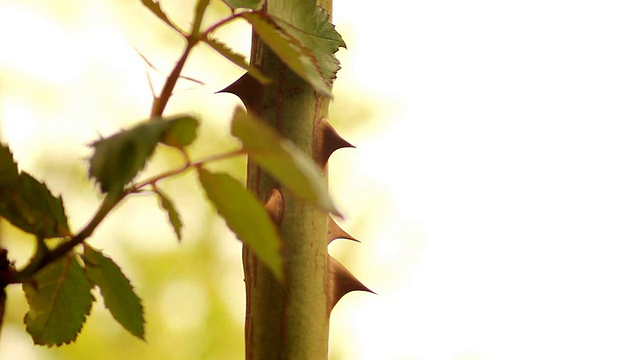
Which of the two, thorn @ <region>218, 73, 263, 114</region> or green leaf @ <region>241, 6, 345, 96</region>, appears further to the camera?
thorn @ <region>218, 73, 263, 114</region>

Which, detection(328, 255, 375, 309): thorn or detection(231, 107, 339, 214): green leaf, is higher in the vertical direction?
detection(231, 107, 339, 214): green leaf

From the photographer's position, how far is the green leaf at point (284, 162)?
0.10 m

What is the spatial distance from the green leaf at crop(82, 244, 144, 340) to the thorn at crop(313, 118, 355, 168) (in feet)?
0.34

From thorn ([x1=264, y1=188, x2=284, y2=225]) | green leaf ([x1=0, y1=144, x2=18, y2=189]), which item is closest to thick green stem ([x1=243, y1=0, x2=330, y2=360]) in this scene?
thorn ([x1=264, y1=188, x2=284, y2=225])

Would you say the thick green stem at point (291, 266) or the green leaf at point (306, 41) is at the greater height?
the green leaf at point (306, 41)

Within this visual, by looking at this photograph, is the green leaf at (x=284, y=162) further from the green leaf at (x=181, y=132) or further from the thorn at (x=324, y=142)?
the thorn at (x=324, y=142)

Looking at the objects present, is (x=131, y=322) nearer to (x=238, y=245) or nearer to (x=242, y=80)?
(x=242, y=80)

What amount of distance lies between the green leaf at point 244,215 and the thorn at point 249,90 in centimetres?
13

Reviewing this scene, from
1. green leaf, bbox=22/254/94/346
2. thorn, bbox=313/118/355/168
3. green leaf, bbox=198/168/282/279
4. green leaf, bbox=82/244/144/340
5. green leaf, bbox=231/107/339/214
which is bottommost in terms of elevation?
green leaf, bbox=22/254/94/346

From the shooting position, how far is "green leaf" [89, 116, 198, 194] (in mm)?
112

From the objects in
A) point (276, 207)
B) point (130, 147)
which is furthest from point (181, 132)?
point (276, 207)

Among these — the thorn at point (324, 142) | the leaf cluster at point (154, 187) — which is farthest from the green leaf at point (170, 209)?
the thorn at point (324, 142)

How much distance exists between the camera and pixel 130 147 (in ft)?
0.38

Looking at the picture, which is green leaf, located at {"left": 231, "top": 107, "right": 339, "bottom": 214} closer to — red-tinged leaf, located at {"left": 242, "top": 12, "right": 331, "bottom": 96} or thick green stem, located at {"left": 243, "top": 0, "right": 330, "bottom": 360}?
red-tinged leaf, located at {"left": 242, "top": 12, "right": 331, "bottom": 96}
